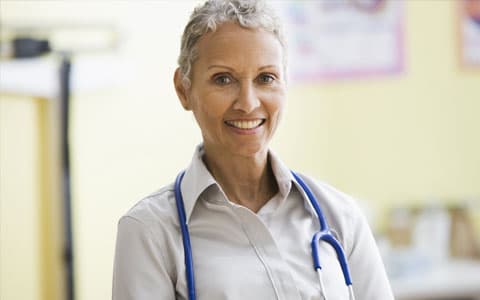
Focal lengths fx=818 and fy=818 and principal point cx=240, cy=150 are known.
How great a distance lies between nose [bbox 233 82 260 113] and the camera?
1.23 meters

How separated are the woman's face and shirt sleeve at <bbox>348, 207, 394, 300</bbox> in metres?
0.22

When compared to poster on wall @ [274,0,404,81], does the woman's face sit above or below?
below

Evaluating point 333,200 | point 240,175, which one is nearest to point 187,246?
point 240,175

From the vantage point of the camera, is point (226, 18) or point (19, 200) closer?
point (226, 18)

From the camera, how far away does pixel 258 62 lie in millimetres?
1231

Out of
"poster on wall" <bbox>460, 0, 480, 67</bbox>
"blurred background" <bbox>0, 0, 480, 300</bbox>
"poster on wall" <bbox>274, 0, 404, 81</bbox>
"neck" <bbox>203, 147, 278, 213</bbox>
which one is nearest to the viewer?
"neck" <bbox>203, 147, 278, 213</bbox>

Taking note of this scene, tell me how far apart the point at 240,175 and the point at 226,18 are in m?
0.26

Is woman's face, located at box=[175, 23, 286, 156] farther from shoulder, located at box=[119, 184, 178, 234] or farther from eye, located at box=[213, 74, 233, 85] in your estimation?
shoulder, located at box=[119, 184, 178, 234]

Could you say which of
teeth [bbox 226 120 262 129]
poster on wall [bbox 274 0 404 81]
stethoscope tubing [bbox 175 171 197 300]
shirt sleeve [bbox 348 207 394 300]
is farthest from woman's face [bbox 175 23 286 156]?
poster on wall [bbox 274 0 404 81]

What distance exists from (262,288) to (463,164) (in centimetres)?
255

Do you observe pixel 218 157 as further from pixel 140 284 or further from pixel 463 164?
A: pixel 463 164

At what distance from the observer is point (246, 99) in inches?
48.3

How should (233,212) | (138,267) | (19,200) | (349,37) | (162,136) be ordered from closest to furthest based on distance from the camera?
(138,267), (233,212), (19,200), (162,136), (349,37)

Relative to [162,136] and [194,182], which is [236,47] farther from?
[162,136]
